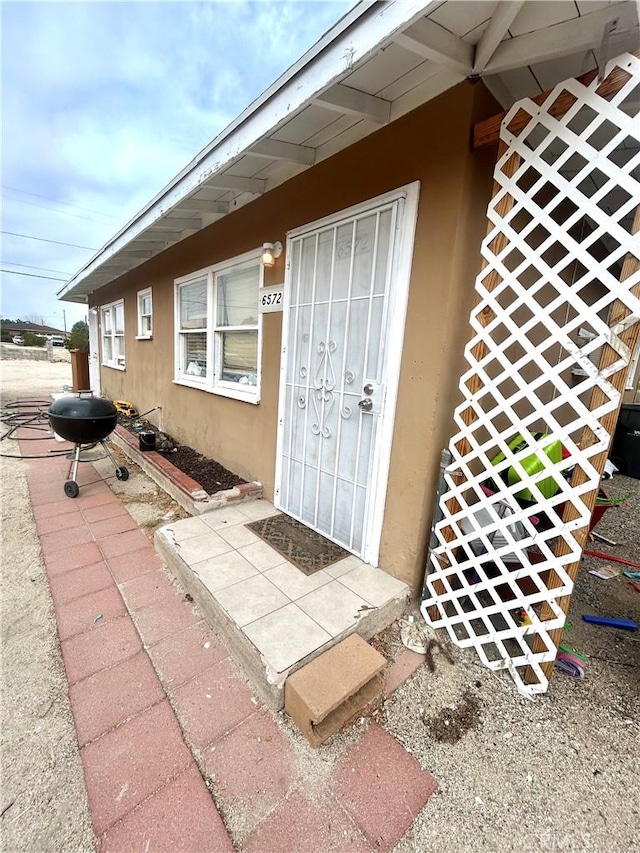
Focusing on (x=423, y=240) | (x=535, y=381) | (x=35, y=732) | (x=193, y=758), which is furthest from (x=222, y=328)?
(x=193, y=758)

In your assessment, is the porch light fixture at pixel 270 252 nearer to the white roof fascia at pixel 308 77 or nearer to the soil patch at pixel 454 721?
the white roof fascia at pixel 308 77

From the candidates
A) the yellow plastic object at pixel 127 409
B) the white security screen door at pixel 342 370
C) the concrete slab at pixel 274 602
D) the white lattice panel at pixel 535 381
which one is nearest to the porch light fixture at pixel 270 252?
the white security screen door at pixel 342 370

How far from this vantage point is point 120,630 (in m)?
1.98

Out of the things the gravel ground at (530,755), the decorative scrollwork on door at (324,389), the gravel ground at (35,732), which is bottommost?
the gravel ground at (35,732)

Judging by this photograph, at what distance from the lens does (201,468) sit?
4117mm

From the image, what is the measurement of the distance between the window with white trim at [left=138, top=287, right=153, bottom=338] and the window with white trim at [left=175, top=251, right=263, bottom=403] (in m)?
1.25

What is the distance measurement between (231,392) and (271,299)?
120 centimetres

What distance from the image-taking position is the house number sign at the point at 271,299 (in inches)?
118

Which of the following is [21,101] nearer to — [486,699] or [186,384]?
[186,384]

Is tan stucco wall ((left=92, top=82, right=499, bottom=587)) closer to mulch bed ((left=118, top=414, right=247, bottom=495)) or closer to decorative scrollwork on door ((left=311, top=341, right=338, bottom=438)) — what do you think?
decorative scrollwork on door ((left=311, top=341, right=338, bottom=438))

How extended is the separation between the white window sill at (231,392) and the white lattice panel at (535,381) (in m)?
2.08

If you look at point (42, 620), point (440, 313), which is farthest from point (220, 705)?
point (440, 313)

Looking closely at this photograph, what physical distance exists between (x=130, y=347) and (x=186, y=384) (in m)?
2.95

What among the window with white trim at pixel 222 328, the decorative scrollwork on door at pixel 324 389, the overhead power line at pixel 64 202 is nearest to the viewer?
the decorative scrollwork on door at pixel 324 389
